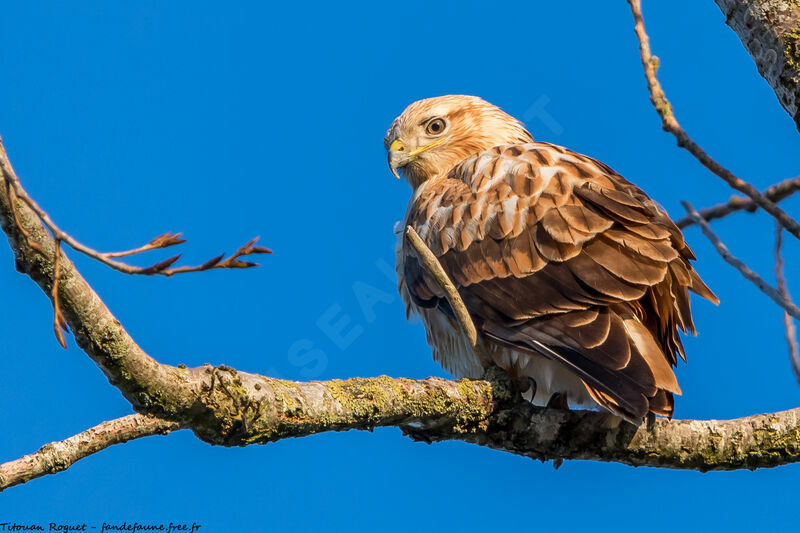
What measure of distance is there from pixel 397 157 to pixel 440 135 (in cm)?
37

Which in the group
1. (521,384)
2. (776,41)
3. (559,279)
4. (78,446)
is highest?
(776,41)

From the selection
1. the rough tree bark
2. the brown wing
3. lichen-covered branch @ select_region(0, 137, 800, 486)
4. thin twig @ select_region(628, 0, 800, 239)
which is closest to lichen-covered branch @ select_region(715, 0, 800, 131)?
the rough tree bark

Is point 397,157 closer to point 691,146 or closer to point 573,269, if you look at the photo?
point 573,269

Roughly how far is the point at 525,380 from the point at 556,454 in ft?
1.22

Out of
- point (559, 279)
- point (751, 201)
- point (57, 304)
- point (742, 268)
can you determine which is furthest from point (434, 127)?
point (57, 304)

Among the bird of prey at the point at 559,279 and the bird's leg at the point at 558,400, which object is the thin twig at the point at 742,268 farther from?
the bird's leg at the point at 558,400

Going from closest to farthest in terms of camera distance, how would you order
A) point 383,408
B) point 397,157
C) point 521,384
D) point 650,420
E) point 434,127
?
point 383,408 → point 650,420 → point 521,384 → point 397,157 → point 434,127

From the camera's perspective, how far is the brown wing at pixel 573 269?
4.23 m

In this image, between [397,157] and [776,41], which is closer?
[776,41]

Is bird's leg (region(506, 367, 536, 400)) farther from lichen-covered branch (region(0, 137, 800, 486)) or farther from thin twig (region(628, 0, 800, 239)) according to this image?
thin twig (region(628, 0, 800, 239))

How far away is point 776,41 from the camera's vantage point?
3582mm

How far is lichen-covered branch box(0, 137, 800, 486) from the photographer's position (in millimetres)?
2652

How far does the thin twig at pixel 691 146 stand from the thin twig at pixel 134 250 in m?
1.25

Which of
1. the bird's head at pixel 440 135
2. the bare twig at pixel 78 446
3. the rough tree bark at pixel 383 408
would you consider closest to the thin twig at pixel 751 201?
the rough tree bark at pixel 383 408
